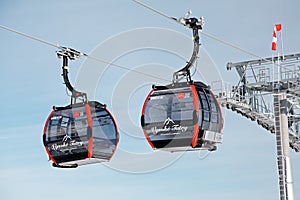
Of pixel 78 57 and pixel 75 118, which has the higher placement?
pixel 78 57

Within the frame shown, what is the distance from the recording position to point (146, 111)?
843 inches

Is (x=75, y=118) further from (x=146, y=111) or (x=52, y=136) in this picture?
(x=146, y=111)

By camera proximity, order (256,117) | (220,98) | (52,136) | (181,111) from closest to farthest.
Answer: (181,111) → (52,136) → (220,98) → (256,117)

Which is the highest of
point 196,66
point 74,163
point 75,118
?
point 196,66

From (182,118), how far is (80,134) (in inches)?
148

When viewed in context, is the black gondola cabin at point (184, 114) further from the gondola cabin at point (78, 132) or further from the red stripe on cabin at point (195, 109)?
the gondola cabin at point (78, 132)

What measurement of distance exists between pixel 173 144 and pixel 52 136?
4.56 meters

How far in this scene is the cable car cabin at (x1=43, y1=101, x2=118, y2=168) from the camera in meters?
21.8

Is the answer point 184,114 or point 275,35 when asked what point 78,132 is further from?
point 275,35

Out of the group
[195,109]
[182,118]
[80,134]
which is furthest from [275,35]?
[80,134]

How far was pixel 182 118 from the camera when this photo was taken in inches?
820

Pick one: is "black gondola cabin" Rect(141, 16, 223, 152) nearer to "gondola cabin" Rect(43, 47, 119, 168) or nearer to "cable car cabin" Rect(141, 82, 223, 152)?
"cable car cabin" Rect(141, 82, 223, 152)

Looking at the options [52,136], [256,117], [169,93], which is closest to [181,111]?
[169,93]

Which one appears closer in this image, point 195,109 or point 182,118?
point 195,109
